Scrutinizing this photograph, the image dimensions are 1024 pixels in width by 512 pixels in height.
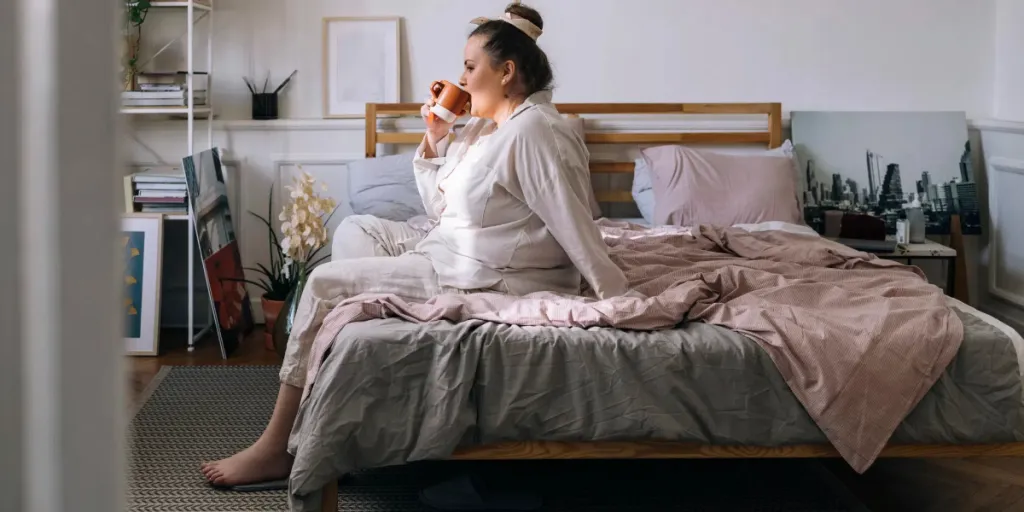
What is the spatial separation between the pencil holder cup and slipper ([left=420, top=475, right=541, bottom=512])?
232 cm

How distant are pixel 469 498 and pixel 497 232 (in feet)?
2.05

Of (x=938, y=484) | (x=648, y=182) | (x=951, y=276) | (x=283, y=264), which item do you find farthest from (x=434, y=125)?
(x=951, y=276)

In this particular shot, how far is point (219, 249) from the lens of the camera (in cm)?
400

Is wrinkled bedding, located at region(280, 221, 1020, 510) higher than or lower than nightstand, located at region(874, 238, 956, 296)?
lower

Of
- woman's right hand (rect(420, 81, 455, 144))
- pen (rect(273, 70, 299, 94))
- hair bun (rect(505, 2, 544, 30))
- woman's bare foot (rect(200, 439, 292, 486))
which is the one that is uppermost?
hair bun (rect(505, 2, 544, 30))

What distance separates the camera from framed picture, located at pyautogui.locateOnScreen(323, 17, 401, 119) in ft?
14.0

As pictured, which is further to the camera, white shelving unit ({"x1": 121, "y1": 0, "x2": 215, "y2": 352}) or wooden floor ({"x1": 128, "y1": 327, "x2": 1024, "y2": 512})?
white shelving unit ({"x1": 121, "y1": 0, "x2": 215, "y2": 352})

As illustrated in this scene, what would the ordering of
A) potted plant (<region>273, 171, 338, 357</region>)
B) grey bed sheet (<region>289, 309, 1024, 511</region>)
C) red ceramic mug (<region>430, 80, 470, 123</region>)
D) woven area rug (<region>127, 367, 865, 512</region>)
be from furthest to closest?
potted plant (<region>273, 171, 338, 357</region>), red ceramic mug (<region>430, 80, 470, 123</region>), woven area rug (<region>127, 367, 865, 512</region>), grey bed sheet (<region>289, 309, 1024, 511</region>)

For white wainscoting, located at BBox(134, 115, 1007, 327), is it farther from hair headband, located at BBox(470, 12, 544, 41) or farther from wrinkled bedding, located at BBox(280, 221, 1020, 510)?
wrinkled bedding, located at BBox(280, 221, 1020, 510)

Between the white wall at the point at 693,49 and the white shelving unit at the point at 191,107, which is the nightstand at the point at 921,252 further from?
the white shelving unit at the point at 191,107

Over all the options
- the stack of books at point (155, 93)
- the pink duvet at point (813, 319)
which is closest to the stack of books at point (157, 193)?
the stack of books at point (155, 93)

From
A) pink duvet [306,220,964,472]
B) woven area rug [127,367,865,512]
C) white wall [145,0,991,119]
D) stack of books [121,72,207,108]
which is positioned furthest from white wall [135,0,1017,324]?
pink duvet [306,220,964,472]

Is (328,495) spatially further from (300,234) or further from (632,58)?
(632,58)

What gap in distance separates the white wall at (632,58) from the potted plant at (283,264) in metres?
0.08
